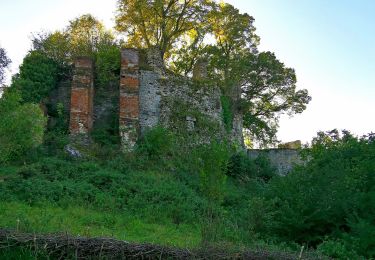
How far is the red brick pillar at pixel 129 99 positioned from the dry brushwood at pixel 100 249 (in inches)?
534

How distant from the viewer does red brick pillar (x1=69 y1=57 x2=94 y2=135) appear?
2192 centimetres

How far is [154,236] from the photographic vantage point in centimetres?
1198

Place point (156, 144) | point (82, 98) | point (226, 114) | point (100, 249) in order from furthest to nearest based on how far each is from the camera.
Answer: point (226, 114) < point (82, 98) < point (156, 144) < point (100, 249)

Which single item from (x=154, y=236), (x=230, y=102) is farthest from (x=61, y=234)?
(x=230, y=102)

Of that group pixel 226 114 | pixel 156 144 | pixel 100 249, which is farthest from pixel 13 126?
pixel 226 114

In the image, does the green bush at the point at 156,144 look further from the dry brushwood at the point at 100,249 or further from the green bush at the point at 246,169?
the dry brushwood at the point at 100,249

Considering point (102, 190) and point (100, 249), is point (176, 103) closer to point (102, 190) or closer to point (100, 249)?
point (102, 190)

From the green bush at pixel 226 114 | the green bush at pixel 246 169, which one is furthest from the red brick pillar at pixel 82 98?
the green bush at pixel 226 114

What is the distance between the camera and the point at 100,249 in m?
7.76

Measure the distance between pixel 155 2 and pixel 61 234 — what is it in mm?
20351

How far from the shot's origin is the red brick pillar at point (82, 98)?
71.9 feet

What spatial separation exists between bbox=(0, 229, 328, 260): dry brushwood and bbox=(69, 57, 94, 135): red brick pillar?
46.4 ft

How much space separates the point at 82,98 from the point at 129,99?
2062 mm

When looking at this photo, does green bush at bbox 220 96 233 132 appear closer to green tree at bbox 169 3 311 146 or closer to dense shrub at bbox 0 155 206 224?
green tree at bbox 169 3 311 146
